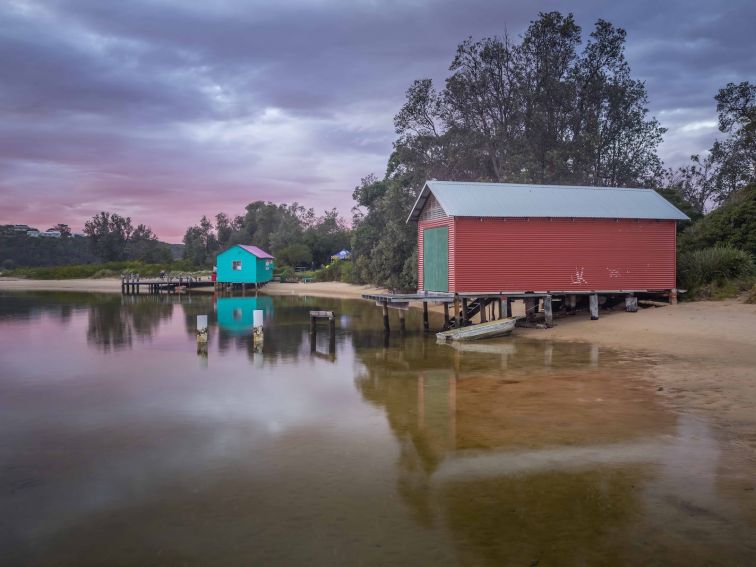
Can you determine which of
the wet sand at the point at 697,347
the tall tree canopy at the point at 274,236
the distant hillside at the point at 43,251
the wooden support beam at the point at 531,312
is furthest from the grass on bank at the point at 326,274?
the distant hillside at the point at 43,251

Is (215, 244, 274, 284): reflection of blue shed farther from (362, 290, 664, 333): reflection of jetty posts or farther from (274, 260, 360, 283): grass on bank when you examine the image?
(362, 290, 664, 333): reflection of jetty posts

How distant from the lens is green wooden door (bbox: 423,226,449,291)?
24.5 m

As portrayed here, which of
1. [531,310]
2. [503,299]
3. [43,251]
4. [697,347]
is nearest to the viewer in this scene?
[697,347]

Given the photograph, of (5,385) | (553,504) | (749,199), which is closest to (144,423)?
(5,385)

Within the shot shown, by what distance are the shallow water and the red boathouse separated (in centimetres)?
661

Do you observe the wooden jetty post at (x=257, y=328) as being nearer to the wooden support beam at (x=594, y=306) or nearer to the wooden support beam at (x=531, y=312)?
the wooden support beam at (x=531, y=312)

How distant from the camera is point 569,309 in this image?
27781 millimetres

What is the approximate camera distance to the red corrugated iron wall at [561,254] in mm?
23875

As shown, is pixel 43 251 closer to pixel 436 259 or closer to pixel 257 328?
pixel 257 328

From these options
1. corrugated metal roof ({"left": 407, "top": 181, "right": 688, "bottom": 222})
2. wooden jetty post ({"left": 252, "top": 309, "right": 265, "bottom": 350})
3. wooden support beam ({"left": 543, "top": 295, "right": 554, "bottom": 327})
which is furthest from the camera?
wooden support beam ({"left": 543, "top": 295, "right": 554, "bottom": 327})

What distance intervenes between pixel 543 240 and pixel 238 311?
22195mm

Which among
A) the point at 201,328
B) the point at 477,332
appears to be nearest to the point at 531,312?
the point at 477,332

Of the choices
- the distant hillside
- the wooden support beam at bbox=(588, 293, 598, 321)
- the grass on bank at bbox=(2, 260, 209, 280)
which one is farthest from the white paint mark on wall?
the distant hillside

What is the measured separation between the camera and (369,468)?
9117 mm
